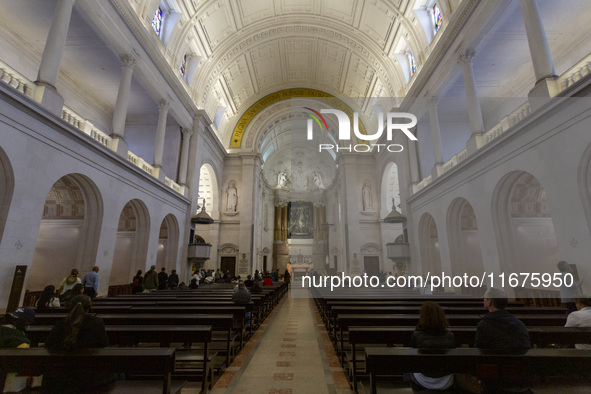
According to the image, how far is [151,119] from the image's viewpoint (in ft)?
54.4

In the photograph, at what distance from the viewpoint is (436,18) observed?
512 inches

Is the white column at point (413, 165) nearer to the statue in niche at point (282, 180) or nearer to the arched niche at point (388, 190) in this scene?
the arched niche at point (388, 190)

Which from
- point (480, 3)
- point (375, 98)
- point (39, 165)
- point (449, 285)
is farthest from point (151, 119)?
point (449, 285)

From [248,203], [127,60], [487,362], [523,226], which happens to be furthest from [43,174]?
[248,203]

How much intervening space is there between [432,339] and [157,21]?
1560 centimetres

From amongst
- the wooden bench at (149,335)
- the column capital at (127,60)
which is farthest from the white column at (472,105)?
the column capital at (127,60)

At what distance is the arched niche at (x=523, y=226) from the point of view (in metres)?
8.84

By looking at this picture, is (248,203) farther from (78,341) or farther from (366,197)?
(78,341)

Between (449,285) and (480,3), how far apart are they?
9994 millimetres

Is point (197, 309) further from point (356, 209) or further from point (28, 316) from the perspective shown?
point (356, 209)

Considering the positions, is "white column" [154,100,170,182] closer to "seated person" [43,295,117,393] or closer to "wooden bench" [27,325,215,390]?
"wooden bench" [27,325,215,390]

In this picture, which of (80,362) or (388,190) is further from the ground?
(388,190)

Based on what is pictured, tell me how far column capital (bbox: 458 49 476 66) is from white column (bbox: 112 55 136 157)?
12.0 metres

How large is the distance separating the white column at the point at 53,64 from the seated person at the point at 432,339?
8987mm
